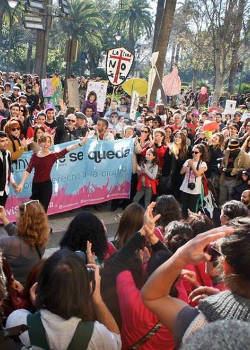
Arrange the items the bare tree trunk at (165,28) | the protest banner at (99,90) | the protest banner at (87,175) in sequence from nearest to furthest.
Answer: the protest banner at (87,175) < the protest banner at (99,90) < the bare tree trunk at (165,28)

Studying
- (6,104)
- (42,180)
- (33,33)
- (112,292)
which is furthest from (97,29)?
(112,292)

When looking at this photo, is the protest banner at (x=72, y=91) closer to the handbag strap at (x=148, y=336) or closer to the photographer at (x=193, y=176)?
the photographer at (x=193, y=176)

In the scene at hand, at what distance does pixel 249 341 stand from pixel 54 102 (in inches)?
557

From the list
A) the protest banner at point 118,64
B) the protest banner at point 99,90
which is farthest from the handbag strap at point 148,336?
the protest banner at point 99,90

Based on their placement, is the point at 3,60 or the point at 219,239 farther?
the point at 3,60

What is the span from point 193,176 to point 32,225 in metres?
4.53

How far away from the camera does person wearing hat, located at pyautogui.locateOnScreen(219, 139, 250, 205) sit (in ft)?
26.8

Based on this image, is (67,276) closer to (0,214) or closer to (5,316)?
(5,316)

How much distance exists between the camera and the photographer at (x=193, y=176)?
774 centimetres

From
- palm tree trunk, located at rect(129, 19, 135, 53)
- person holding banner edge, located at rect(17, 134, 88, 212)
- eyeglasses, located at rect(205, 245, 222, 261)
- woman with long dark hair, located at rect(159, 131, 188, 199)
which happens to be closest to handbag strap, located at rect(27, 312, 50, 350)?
eyeglasses, located at rect(205, 245, 222, 261)

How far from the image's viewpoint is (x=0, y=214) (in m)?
4.12

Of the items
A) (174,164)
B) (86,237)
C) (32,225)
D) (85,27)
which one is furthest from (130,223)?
(85,27)

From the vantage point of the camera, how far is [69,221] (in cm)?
778

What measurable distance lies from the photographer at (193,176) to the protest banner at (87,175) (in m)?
1.23
